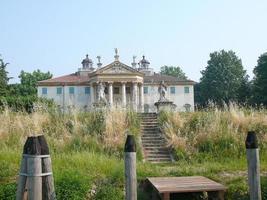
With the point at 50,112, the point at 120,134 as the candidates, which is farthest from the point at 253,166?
the point at 50,112

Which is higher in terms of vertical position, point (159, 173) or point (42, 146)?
point (42, 146)

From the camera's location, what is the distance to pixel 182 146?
13781 millimetres

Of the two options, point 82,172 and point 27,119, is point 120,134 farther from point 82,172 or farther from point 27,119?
point 82,172

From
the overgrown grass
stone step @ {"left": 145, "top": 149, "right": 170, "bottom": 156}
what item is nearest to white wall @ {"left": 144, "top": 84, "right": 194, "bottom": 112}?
the overgrown grass

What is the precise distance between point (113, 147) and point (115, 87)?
55.2m

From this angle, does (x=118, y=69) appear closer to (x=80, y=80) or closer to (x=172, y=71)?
(x=80, y=80)

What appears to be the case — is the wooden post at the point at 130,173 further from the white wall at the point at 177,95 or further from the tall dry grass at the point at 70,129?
the white wall at the point at 177,95

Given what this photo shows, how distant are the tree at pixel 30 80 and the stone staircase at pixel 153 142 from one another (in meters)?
61.3

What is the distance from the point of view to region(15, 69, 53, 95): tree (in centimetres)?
7694

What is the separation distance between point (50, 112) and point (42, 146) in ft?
35.6

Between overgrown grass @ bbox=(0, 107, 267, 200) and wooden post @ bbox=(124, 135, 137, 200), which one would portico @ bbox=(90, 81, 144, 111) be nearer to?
overgrown grass @ bbox=(0, 107, 267, 200)

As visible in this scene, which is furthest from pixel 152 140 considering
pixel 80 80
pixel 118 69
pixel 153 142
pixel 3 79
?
pixel 80 80

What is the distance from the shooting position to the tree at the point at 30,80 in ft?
252

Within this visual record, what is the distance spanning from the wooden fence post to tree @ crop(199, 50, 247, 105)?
7088cm
